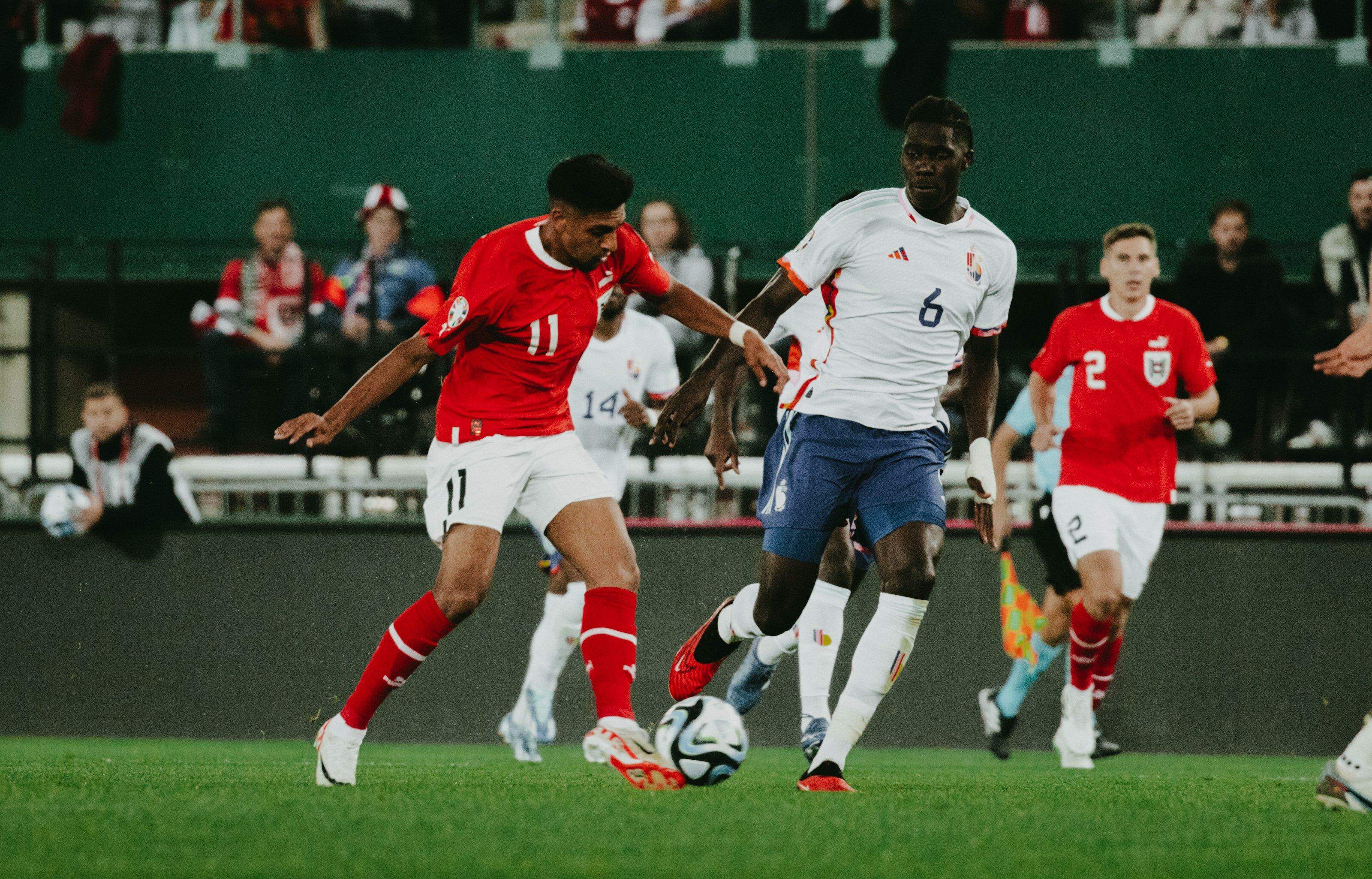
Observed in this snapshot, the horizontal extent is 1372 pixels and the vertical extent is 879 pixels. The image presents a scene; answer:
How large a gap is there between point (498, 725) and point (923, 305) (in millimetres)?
5240

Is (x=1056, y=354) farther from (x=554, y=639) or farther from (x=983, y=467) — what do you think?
(x=554, y=639)

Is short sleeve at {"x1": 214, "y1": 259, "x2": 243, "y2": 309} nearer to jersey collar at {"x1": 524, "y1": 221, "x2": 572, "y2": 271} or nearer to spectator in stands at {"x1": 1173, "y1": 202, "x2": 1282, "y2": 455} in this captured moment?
jersey collar at {"x1": 524, "y1": 221, "x2": 572, "y2": 271}

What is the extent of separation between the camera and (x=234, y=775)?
6.62 meters

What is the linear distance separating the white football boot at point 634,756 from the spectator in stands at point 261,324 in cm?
566

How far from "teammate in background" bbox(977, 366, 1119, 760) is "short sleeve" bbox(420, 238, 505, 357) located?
4.14 m

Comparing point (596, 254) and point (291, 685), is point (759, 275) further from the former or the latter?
point (596, 254)

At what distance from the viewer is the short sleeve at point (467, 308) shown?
5695 mm

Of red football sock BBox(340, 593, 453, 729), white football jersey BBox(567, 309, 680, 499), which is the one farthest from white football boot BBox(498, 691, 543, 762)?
red football sock BBox(340, 593, 453, 729)

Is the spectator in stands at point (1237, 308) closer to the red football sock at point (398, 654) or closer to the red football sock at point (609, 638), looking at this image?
the red football sock at point (609, 638)

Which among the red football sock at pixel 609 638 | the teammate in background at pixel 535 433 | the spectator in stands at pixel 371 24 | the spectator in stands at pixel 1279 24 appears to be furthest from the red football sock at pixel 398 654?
the spectator in stands at pixel 1279 24

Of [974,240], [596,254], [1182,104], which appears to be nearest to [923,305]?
[974,240]

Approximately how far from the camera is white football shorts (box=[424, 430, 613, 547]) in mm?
5867

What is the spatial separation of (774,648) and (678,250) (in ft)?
13.3

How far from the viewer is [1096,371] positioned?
8.83 meters
